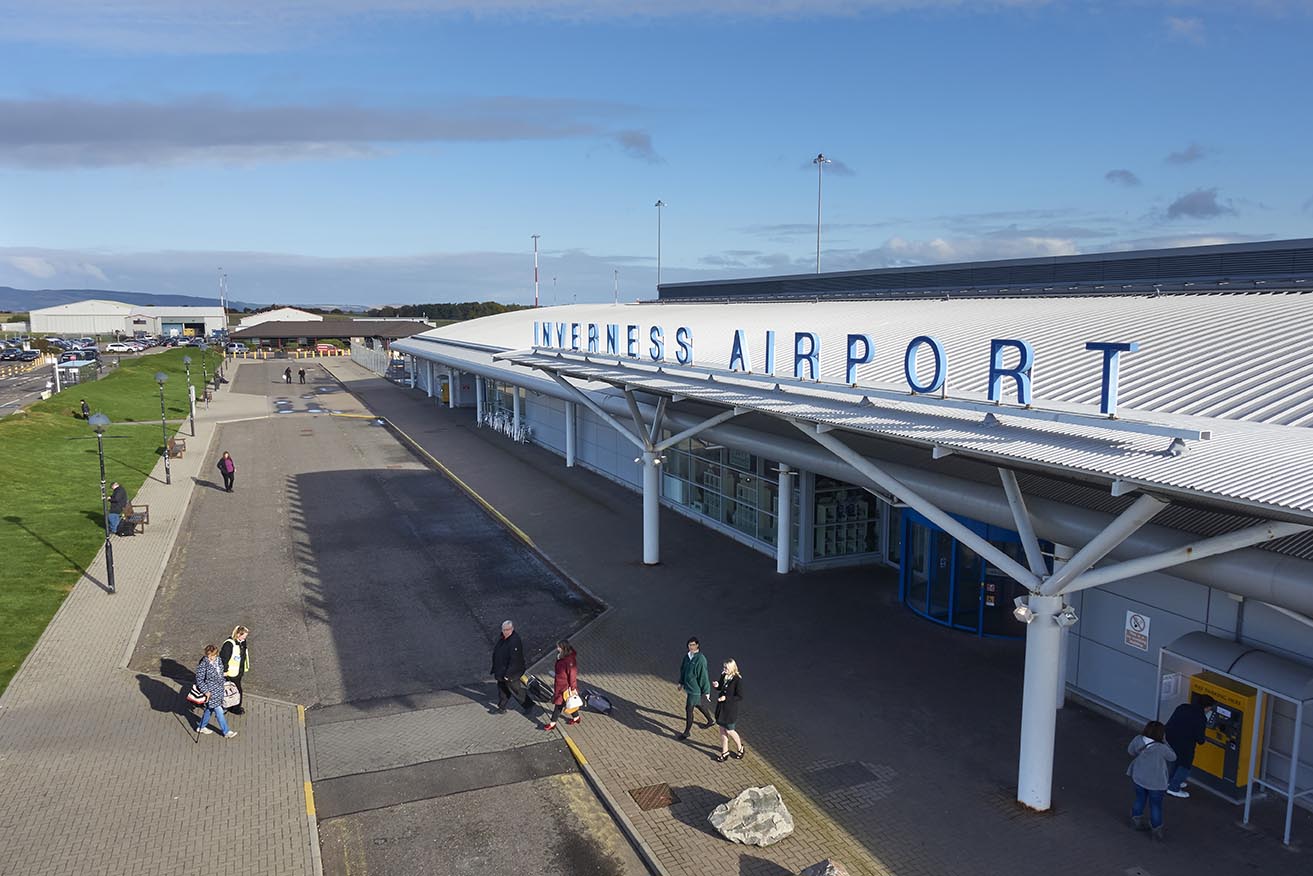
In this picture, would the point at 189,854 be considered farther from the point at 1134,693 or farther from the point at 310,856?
the point at 1134,693

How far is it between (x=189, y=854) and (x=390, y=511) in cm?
1695

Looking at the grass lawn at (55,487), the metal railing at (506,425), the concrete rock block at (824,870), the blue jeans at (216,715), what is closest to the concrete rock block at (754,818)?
the concrete rock block at (824,870)

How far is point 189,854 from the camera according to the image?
973 centimetres

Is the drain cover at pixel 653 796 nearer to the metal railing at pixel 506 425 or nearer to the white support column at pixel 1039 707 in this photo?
the white support column at pixel 1039 707

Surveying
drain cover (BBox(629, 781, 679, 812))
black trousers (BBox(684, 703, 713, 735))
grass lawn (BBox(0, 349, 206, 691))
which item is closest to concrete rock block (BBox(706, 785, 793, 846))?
drain cover (BBox(629, 781, 679, 812))

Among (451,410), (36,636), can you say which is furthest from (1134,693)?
(451,410)

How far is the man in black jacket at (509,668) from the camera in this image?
13.0m

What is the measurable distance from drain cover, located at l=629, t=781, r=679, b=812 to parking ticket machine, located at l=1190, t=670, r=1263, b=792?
6.45m

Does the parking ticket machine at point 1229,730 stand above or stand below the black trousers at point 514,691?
above

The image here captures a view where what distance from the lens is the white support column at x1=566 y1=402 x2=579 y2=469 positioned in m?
33.2

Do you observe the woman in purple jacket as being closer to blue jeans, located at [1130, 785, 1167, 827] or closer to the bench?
blue jeans, located at [1130, 785, 1167, 827]

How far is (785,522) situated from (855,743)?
775 centimetres

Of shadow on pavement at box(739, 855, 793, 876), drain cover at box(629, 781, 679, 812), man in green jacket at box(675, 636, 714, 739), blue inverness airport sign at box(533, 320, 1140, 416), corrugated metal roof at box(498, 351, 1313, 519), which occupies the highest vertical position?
blue inverness airport sign at box(533, 320, 1140, 416)

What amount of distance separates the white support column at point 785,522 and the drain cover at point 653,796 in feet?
29.5
